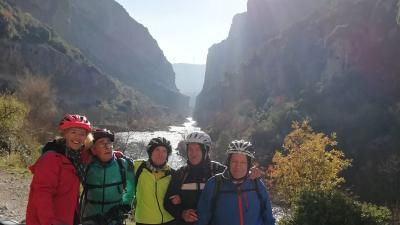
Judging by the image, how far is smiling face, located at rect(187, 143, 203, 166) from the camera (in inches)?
202

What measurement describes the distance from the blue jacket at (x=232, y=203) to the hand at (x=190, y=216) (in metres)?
0.32

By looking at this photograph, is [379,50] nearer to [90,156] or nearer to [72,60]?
[90,156]

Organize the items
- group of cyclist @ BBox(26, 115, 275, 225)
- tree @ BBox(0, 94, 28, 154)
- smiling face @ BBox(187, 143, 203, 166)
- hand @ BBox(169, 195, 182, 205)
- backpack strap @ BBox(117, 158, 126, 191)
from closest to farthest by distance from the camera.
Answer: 1. group of cyclist @ BBox(26, 115, 275, 225)
2. backpack strap @ BBox(117, 158, 126, 191)
3. hand @ BBox(169, 195, 182, 205)
4. smiling face @ BBox(187, 143, 203, 166)
5. tree @ BBox(0, 94, 28, 154)

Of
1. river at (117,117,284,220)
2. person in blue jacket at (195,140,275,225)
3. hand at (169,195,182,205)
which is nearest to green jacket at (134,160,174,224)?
hand at (169,195,182,205)

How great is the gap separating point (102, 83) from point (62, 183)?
119 meters

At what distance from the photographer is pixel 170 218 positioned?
5180 mm

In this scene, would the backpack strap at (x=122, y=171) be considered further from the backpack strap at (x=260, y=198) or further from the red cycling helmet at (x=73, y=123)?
the backpack strap at (x=260, y=198)

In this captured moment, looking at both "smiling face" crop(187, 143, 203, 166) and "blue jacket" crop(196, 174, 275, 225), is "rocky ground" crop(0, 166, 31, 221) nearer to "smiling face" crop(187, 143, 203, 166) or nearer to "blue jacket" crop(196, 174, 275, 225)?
"smiling face" crop(187, 143, 203, 166)

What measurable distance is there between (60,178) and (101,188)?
72cm

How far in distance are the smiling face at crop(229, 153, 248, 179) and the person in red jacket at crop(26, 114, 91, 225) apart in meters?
1.55

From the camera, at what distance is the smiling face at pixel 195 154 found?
16.8ft

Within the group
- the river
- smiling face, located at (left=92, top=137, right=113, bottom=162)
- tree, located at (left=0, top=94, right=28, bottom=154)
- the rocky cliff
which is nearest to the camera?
smiling face, located at (left=92, top=137, right=113, bottom=162)

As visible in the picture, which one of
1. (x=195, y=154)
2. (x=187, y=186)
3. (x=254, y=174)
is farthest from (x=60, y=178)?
(x=254, y=174)

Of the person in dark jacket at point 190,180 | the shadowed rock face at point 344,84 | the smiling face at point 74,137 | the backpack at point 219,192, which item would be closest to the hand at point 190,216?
the person in dark jacket at point 190,180
